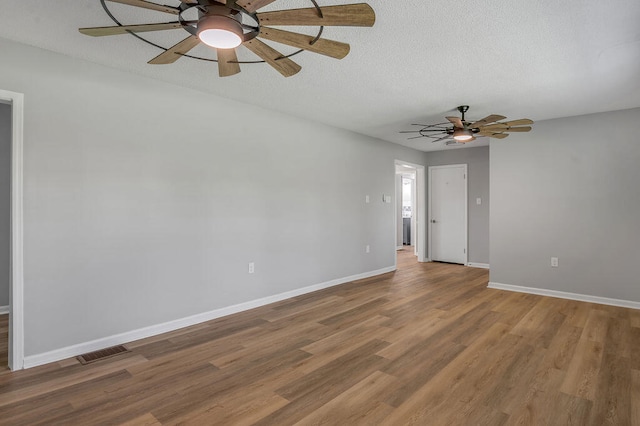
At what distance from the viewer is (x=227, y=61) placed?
2254 mm

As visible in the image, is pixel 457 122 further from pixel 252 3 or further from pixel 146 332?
pixel 146 332

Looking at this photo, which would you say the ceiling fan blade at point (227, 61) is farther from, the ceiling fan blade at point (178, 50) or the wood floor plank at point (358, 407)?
the wood floor plank at point (358, 407)

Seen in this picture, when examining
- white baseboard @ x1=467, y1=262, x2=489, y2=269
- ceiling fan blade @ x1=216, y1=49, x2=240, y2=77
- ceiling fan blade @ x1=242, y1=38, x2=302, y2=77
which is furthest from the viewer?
white baseboard @ x1=467, y1=262, x2=489, y2=269

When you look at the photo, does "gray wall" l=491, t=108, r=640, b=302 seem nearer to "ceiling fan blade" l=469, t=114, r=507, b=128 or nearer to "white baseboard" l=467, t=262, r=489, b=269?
"ceiling fan blade" l=469, t=114, r=507, b=128

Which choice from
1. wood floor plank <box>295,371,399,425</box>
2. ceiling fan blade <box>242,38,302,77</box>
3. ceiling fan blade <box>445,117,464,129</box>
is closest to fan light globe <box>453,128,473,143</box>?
ceiling fan blade <box>445,117,464,129</box>

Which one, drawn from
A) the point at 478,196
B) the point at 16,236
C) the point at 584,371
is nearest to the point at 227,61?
the point at 16,236

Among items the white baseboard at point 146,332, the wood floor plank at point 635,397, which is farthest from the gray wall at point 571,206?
the white baseboard at point 146,332

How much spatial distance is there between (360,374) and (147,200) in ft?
8.15

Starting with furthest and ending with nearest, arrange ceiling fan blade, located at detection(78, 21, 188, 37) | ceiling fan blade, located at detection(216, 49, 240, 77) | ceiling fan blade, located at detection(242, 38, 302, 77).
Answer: ceiling fan blade, located at detection(216, 49, 240, 77)
ceiling fan blade, located at detection(242, 38, 302, 77)
ceiling fan blade, located at detection(78, 21, 188, 37)

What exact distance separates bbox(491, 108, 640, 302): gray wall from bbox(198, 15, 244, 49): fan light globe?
185 inches

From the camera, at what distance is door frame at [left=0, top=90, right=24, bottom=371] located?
8.63 feet

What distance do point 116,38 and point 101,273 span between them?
1.94 meters

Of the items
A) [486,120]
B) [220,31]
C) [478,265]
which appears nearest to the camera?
[220,31]

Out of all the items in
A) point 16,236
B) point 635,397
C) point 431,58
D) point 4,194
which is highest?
point 431,58
